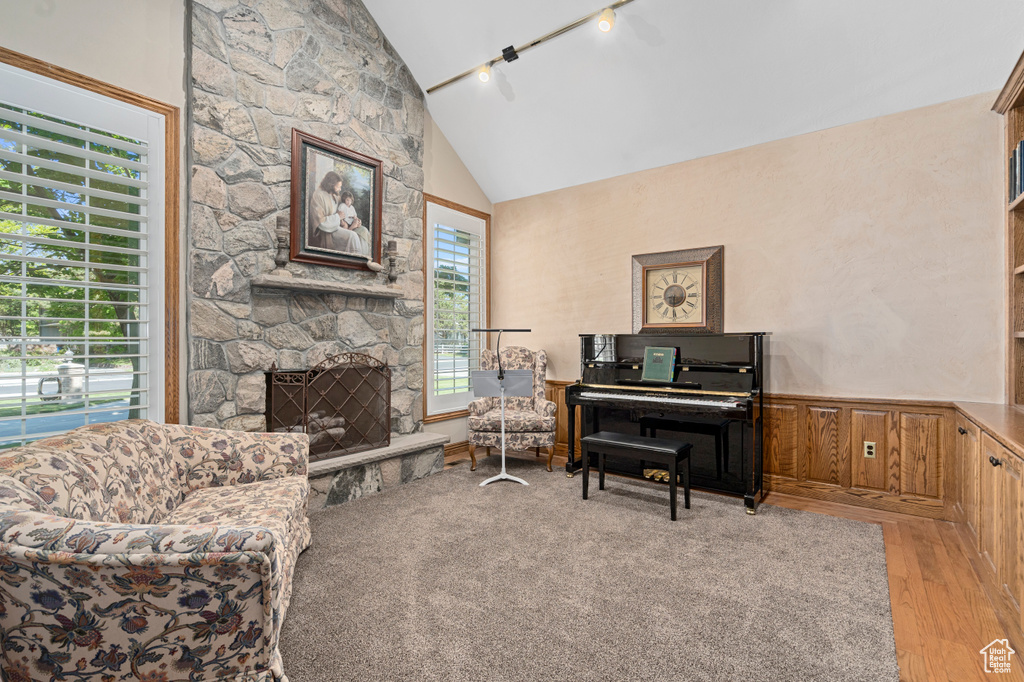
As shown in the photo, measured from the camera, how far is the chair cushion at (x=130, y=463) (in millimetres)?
1788

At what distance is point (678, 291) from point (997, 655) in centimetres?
283

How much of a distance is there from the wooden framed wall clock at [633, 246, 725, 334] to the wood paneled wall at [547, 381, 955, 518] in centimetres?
84

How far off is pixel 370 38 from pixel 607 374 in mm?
3386

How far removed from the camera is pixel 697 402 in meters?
3.40

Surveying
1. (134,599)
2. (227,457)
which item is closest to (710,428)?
(227,457)

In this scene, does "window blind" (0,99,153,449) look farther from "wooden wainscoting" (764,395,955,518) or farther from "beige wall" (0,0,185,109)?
"wooden wainscoting" (764,395,955,518)

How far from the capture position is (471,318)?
17.0 feet

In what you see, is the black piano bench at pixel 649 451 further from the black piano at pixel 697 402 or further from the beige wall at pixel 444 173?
the beige wall at pixel 444 173

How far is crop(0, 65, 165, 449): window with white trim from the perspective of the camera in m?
2.42

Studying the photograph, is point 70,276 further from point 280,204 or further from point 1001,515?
point 1001,515

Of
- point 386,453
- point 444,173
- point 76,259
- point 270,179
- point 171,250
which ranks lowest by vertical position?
point 386,453

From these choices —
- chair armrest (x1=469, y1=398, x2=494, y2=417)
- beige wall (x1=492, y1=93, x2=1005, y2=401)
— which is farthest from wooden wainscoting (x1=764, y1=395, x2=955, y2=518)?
chair armrest (x1=469, y1=398, x2=494, y2=417)

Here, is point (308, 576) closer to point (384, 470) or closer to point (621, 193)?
point (384, 470)

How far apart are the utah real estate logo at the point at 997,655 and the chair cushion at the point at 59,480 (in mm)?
3096
